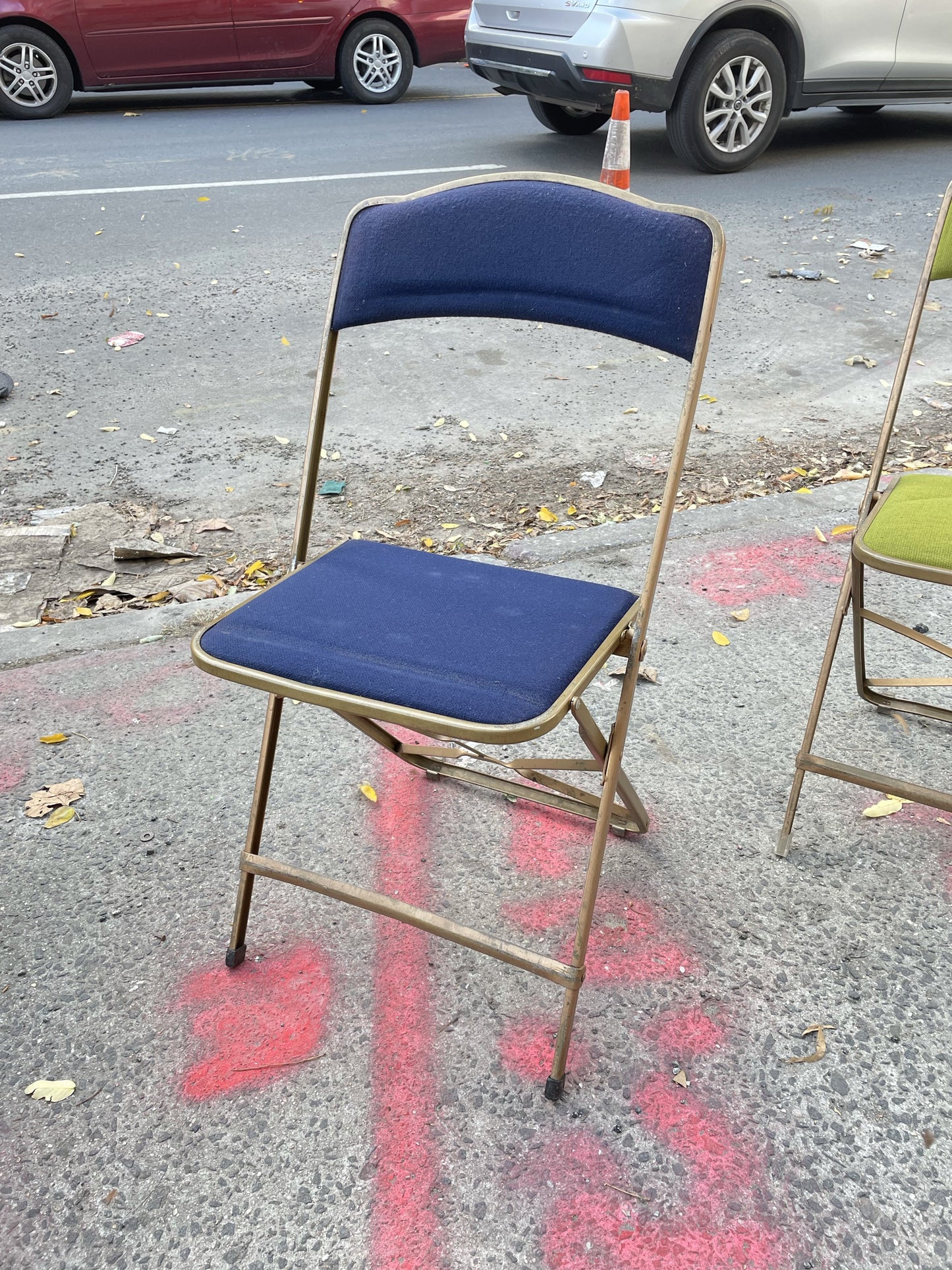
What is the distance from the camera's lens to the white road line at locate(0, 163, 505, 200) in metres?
7.37

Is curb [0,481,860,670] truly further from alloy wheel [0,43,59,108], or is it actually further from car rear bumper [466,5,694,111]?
alloy wheel [0,43,59,108]

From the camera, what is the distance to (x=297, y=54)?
10.5 m

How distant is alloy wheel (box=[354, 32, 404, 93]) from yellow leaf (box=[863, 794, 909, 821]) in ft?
34.1

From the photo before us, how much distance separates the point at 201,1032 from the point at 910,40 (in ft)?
A: 27.5

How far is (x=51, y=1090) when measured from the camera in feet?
5.87

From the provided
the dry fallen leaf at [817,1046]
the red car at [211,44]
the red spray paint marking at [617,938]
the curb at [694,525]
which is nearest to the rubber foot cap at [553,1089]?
the red spray paint marking at [617,938]

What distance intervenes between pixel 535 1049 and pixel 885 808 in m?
1.02

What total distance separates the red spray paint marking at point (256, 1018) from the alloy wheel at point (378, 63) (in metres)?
10.7

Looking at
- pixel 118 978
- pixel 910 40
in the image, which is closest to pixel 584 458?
pixel 118 978

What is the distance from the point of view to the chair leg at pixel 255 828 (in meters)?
2.01

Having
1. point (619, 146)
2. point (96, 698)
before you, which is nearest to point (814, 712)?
point (96, 698)

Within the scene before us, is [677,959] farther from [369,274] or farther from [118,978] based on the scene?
[369,274]

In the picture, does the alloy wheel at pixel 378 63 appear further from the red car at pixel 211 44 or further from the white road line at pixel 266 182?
the white road line at pixel 266 182

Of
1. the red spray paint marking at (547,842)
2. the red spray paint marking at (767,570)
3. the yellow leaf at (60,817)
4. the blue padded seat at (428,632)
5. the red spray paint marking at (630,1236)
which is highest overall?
the blue padded seat at (428,632)
